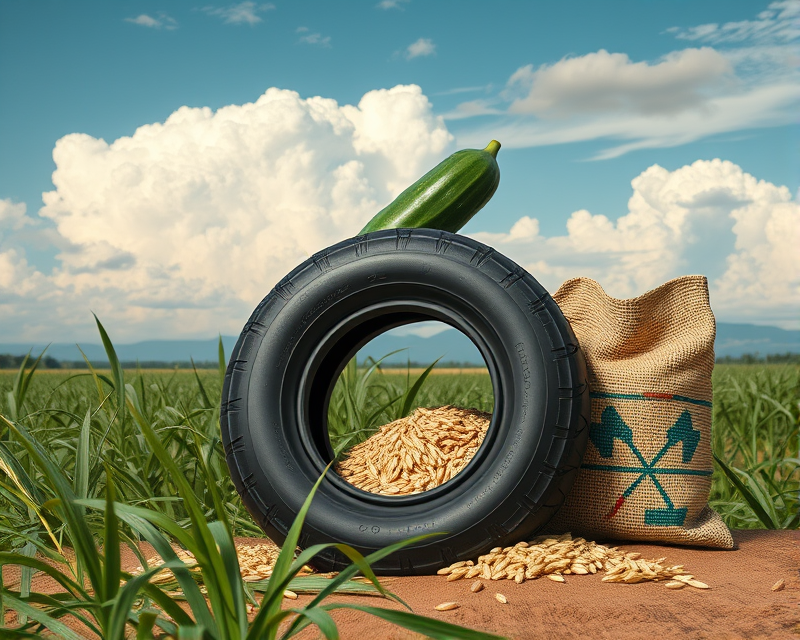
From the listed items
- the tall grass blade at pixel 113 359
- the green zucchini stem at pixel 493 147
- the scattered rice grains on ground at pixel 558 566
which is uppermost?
the green zucchini stem at pixel 493 147

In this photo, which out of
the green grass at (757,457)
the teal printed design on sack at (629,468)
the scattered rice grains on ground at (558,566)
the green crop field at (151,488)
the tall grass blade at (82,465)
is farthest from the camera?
the green grass at (757,457)

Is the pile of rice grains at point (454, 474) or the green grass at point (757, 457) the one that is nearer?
the pile of rice grains at point (454, 474)

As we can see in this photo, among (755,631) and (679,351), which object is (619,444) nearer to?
(679,351)

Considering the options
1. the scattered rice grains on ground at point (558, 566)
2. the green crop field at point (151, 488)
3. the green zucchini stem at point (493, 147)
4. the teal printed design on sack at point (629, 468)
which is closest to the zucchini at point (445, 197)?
the green zucchini stem at point (493, 147)

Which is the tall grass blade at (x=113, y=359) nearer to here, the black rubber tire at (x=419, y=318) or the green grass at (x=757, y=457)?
the black rubber tire at (x=419, y=318)

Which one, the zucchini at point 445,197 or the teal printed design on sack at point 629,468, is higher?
the zucchini at point 445,197

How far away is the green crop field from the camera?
1378 mm

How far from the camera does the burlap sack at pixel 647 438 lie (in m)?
2.53

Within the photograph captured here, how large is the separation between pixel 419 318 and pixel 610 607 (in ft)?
4.14

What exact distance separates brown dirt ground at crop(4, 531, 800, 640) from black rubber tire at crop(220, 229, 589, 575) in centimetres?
20

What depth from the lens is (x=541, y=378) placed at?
2.33 meters

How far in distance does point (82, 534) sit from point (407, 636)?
795mm

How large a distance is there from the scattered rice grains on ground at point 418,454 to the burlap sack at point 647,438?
44 cm

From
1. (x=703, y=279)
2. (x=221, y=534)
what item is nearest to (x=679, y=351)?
(x=703, y=279)
